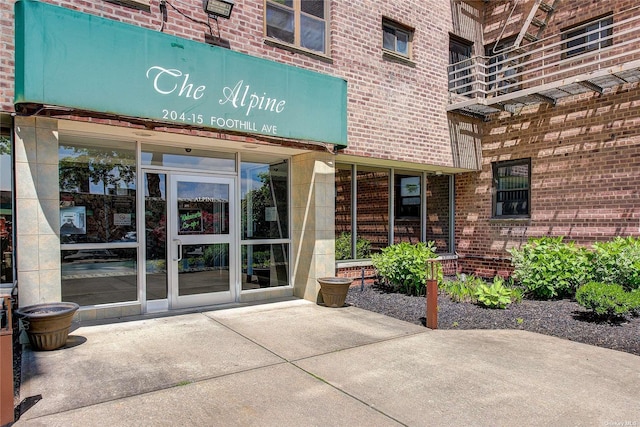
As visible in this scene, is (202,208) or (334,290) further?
(334,290)

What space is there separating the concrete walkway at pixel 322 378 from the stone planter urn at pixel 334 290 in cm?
132

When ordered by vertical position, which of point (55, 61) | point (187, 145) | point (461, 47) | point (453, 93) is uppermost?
point (461, 47)

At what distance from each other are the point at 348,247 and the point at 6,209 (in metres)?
6.25

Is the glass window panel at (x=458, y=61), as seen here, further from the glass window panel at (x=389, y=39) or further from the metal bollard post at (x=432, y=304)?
the metal bollard post at (x=432, y=304)

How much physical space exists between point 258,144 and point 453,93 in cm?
567

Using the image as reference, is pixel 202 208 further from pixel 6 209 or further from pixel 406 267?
pixel 406 267

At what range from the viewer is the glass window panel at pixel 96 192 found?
20.1 feet

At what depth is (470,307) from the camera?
24.3ft

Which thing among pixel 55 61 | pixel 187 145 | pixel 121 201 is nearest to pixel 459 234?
pixel 187 145

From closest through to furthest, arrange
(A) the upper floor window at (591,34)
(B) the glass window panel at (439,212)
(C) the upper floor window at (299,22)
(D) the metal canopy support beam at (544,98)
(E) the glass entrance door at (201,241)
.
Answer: (E) the glass entrance door at (201,241) → (C) the upper floor window at (299,22) → (A) the upper floor window at (591,34) → (D) the metal canopy support beam at (544,98) → (B) the glass window panel at (439,212)

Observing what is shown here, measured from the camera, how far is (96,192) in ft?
20.9

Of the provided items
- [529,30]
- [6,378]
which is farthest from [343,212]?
[6,378]

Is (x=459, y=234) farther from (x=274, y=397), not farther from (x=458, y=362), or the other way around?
(x=274, y=397)

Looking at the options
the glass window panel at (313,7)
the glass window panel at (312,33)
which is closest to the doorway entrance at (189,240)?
the glass window panel at (312,33)
